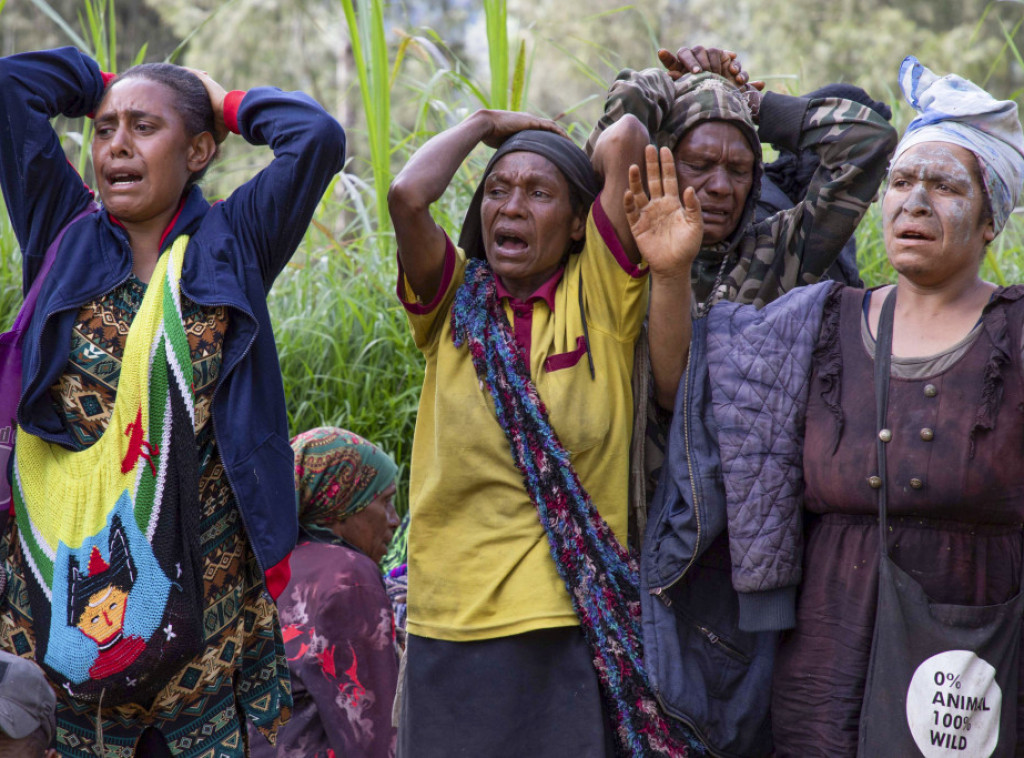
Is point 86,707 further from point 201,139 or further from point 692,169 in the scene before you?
point 692,169

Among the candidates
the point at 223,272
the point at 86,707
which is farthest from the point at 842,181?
the point at 86,707

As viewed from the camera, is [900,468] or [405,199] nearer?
[900,468]

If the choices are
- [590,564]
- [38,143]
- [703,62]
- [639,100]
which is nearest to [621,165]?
[639,100]

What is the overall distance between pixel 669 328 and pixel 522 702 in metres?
0.97

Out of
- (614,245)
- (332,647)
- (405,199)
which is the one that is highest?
(405,199)

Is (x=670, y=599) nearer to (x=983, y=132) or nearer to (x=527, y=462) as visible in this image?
(x=527, y=462)

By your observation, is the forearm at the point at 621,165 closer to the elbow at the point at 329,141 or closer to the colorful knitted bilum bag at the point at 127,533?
the elbow at the point at 329,141

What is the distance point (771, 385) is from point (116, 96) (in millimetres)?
1753

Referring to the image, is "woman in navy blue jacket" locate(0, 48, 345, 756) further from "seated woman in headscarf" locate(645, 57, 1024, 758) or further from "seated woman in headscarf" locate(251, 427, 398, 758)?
"seated woman in headscarf" locate(645, 57, 1024, 758)

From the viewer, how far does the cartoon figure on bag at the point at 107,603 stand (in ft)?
8.49

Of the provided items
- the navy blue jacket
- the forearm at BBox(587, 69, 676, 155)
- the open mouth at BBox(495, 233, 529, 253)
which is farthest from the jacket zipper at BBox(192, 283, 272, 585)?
the forearm at BBox(587, 69, 676, 155)

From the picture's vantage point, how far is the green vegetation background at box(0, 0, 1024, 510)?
16.7ft

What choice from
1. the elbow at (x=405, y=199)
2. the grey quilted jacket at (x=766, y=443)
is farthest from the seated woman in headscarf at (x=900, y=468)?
the elbow at (x=405, y=199)

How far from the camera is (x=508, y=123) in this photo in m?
3.17
